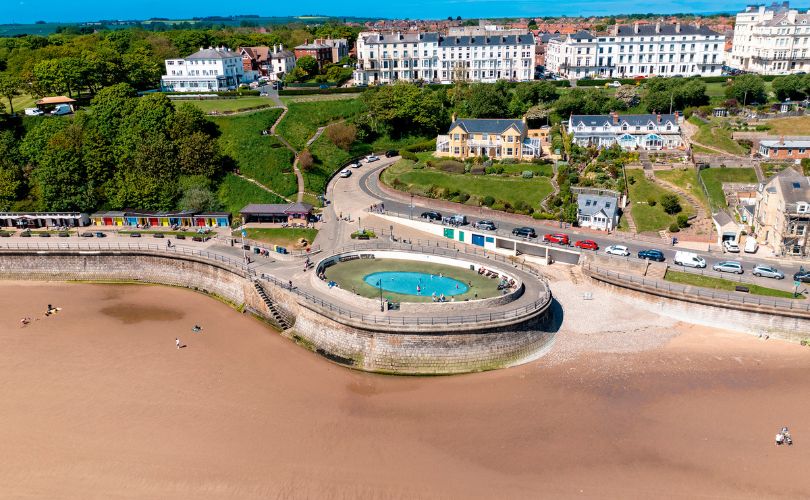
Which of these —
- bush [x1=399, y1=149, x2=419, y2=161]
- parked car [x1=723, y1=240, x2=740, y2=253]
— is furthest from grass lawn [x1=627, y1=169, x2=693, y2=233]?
bush [x1=399, y1=149, x2=419, y2=161]

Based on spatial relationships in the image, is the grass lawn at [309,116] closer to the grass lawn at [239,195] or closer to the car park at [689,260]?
the grass lawn at [239,195]

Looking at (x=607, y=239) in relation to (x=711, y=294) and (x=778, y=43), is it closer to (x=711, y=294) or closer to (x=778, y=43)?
(x=711, y=294)

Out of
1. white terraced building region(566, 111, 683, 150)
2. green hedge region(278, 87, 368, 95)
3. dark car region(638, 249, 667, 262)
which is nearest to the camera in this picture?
dark car region(638, 249, 667, 262)

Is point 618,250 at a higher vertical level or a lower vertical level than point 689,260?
higher

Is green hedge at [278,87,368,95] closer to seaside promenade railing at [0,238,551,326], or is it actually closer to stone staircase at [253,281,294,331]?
seaside promenade railing at [0,238,551,326]

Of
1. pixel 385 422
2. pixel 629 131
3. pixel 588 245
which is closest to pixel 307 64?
pixel 629 131

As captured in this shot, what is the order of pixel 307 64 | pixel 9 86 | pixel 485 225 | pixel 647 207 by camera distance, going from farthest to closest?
pixel 307 64, pixel 9 86, pixel 647 207, pixel 485 225

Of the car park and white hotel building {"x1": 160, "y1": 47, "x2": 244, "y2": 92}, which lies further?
white hotel building {"x1": 160, "y1": 47, "x2": 244, "y2": 92}
